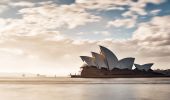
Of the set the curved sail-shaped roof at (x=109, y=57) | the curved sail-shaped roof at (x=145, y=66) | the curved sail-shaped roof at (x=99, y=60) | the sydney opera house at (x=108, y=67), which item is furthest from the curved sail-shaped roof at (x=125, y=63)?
the curved sail-shaped roof at (x=145, y=66)

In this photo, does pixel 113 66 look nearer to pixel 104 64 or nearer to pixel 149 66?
pixel 104 64

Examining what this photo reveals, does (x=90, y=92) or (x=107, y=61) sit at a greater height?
(x=107, y=61)

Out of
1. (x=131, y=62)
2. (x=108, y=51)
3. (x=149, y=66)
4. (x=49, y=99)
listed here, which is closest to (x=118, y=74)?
(x=131, y=62)

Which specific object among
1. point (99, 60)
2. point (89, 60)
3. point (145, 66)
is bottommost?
point (145, 66)

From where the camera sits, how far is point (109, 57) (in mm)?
109500

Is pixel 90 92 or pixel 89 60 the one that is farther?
pixel 89 60

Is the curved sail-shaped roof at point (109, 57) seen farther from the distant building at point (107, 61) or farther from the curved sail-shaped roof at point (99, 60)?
the curved sail-shaped roof at point (99, 60)

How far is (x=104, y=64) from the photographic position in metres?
118

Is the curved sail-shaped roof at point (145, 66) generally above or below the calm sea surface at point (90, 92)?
above

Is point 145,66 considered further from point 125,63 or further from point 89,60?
point 89,60

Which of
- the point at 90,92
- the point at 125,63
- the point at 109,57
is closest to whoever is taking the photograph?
the point at 90,92

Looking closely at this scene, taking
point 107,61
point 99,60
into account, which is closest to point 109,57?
point 107,61

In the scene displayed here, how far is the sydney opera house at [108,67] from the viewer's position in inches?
4341

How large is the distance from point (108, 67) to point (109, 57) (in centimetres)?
1129
